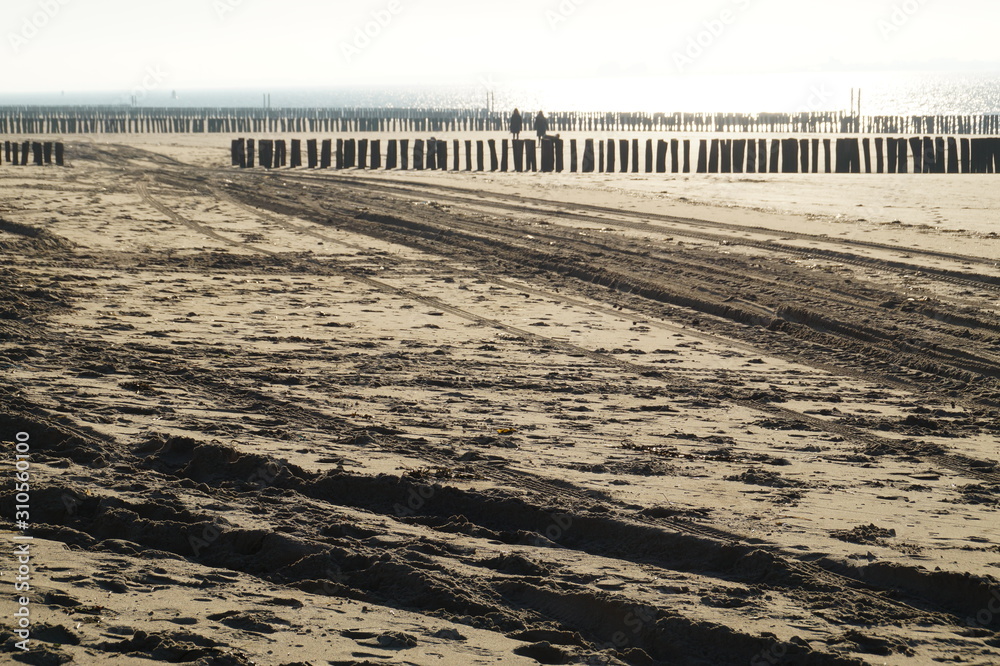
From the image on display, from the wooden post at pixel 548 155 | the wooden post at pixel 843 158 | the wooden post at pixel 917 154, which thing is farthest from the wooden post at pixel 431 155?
the wooden post at pixel 917 154

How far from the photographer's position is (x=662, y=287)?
37.5 feet

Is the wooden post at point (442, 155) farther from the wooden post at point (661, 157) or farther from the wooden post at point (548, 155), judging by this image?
the wooden post at point (661, 157)

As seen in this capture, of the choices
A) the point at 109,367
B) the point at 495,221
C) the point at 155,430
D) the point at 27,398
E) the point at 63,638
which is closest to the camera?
the point at 63,638

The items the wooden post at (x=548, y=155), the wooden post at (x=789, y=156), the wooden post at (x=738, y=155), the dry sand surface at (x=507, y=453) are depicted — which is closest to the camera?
the dry sand surface at (x=507, y=453)

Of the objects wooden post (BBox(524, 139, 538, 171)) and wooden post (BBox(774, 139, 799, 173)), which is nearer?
wooden post (BBox(774, 139, 799, 173))

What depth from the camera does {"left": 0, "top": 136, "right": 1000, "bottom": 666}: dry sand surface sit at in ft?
13.4

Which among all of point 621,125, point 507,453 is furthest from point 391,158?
point 621,125

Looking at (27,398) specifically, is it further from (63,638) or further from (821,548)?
(821,548)

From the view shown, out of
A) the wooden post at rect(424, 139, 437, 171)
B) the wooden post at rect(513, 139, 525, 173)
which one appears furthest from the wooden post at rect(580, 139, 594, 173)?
the wooden post at rect(424, 139, 437, 171)

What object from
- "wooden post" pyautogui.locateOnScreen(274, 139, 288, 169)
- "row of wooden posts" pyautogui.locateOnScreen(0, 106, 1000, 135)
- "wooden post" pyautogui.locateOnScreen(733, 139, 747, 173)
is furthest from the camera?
"row of wooden posts" pyautogui.locateOnScreen(0, 106, 1000, 135)

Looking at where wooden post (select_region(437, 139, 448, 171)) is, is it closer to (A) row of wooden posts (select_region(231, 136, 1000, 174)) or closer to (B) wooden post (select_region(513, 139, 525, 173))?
(A) row of wooden posts (select_region(231, 136, 1000, 174))

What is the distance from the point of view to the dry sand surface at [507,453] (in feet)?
13.4

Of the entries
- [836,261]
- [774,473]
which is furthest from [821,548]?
[836,261]

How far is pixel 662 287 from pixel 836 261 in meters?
2.88
